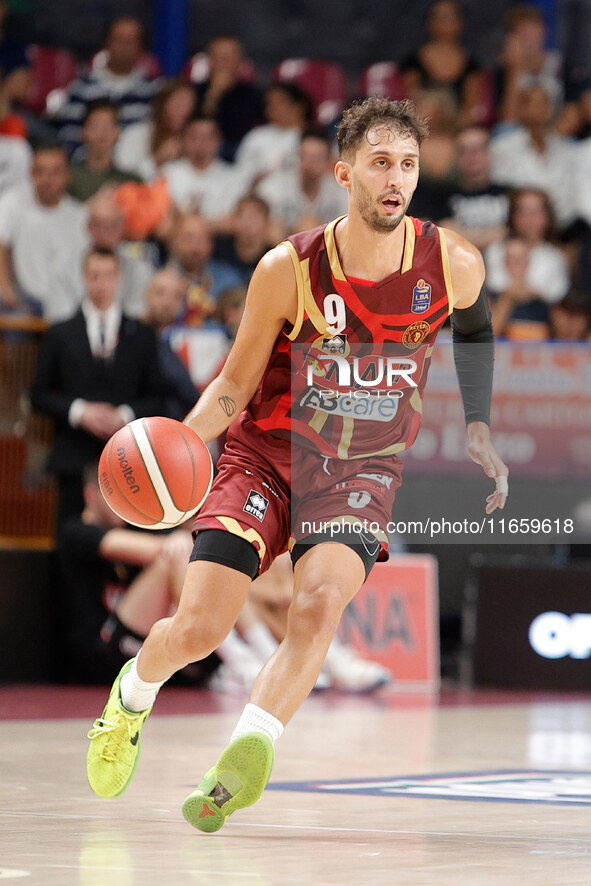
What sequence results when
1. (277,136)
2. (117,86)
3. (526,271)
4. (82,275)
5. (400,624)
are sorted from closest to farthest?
(400,624) → (82,275) → (526,271) → (277,136) → (117,86)

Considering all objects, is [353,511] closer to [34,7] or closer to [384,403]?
[384,403]

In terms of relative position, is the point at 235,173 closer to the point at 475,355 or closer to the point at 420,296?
the point at 475,355

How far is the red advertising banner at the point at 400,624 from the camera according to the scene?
1000 centimetres

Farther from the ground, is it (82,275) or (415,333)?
(82,275)

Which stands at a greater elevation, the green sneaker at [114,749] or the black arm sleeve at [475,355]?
the black arm sleeve at [475,355]

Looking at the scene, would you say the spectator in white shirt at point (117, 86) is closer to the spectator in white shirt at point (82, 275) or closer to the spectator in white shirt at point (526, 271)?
the spectator in white shirt at point (82, 275)

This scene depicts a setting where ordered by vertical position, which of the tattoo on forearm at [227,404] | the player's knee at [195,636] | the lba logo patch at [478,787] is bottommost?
the lba logo patch at [478,787]

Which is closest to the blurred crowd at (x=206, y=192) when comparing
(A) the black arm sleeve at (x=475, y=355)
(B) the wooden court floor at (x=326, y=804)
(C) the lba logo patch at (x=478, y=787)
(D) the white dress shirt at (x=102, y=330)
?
(D) the white dress shirt at (x=102, y=330)

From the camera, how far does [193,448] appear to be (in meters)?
4.46

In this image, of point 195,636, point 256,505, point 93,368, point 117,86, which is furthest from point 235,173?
point 195,636

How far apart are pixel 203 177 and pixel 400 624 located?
4236 millimetres

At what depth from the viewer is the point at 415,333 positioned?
15.5 feet

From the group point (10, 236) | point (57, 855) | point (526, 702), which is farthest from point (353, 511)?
point (10, 236)

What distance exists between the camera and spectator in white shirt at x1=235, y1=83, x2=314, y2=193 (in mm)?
12023
